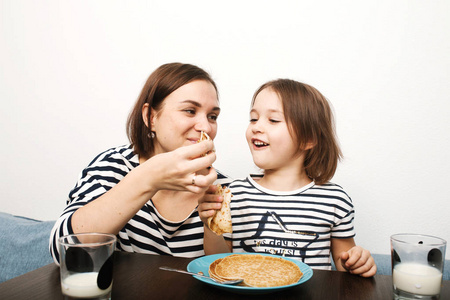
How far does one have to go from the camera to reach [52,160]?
2.78 m

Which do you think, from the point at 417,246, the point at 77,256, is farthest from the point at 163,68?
the point at 417,246

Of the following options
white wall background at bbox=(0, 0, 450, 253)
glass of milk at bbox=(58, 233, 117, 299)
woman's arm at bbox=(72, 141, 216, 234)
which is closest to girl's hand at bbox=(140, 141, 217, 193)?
woman's arm at bbox=(72, 141, 216, 234)

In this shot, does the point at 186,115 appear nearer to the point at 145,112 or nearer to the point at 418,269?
the point at 145,112

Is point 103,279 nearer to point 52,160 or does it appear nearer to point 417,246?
point 417,246

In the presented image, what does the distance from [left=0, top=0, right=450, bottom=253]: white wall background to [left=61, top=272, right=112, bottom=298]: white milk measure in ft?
5.25

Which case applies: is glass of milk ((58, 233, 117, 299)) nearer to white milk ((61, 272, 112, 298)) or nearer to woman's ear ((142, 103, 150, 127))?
white milk ((61, 272, 112, 298))

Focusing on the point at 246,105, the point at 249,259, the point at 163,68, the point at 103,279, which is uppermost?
the point at 163,68

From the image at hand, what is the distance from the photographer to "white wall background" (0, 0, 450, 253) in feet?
6.59

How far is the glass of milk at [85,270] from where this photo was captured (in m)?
0.69

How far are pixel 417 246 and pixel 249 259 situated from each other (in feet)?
1.43

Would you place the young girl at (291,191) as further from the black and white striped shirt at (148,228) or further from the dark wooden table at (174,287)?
the dark wooden table at (174,287)

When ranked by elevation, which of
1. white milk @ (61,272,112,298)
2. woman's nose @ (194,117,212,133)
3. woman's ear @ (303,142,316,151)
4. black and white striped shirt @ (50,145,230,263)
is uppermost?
woman's nose @ (194,117,212,133)

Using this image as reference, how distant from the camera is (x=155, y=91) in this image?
1.60 metres

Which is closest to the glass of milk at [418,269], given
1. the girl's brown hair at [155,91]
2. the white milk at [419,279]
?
the white milk at [419,279]
